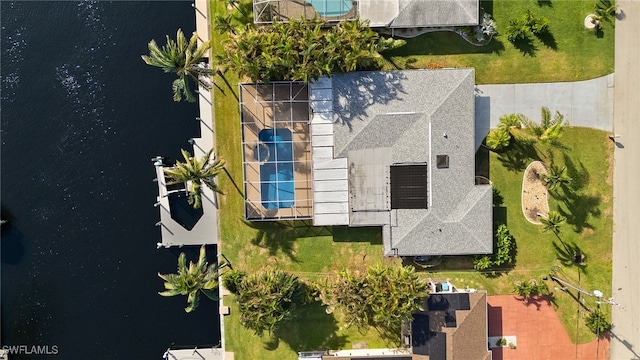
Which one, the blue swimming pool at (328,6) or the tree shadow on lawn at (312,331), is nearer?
the blue swimming pool at (328,6)

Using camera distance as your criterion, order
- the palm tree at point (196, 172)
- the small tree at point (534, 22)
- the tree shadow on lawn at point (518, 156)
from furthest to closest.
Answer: the tree shadow on lawn at point (518, 156) → the small tree at point (534, 22) → the palm tree at point (196, 172)

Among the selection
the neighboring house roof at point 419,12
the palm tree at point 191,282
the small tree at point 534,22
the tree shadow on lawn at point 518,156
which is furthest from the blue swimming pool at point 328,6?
the palm tree at point 191,282

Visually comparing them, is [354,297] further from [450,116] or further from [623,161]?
[623,161]

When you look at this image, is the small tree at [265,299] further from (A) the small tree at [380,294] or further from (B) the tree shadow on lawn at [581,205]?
(B) the tree shadow on lawn at [581,205]

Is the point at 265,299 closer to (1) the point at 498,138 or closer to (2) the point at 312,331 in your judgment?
(2) the point at 312,331

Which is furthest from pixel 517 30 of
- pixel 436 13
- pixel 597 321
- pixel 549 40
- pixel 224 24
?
pixel 597 321

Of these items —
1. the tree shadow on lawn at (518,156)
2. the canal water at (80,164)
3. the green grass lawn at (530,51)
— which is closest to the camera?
the green grass lawn at (530,51)

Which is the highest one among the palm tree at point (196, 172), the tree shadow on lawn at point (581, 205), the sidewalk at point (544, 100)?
the sidewalk at point (544, 100)
